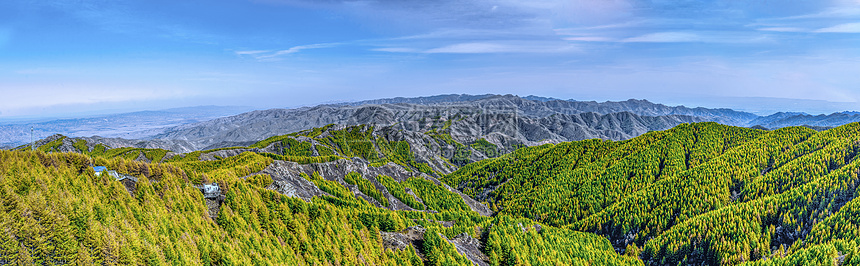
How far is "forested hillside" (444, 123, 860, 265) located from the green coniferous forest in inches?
24.9

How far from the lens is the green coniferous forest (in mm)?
37219

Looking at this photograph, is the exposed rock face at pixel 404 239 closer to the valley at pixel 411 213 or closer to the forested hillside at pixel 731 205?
the valley at pixel 411 213

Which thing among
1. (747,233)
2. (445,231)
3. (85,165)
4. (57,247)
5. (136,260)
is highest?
(85,165)

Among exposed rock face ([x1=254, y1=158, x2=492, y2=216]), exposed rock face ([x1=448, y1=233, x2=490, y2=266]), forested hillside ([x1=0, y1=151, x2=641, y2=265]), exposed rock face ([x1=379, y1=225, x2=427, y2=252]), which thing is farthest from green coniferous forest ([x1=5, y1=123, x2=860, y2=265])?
exposed rock face ([x1=254, y1=158, x2=492, y2=216])

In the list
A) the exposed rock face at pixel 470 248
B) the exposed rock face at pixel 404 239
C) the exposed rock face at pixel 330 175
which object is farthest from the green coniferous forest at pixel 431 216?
the exposed rock face at pixel 330 175

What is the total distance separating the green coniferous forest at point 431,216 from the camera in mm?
37219

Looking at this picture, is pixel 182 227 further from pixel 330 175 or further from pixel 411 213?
pixel 330 175

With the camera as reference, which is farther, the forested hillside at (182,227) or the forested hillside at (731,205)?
the forested hillside at (731,205)

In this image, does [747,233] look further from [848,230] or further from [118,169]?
[118,169]

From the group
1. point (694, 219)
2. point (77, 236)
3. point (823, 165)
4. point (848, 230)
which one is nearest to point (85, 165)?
point (77, 236)

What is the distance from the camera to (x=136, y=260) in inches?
1372

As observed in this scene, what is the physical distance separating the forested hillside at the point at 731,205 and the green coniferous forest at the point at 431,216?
2.07ft

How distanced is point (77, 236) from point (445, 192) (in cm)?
13925

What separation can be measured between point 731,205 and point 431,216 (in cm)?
12862
